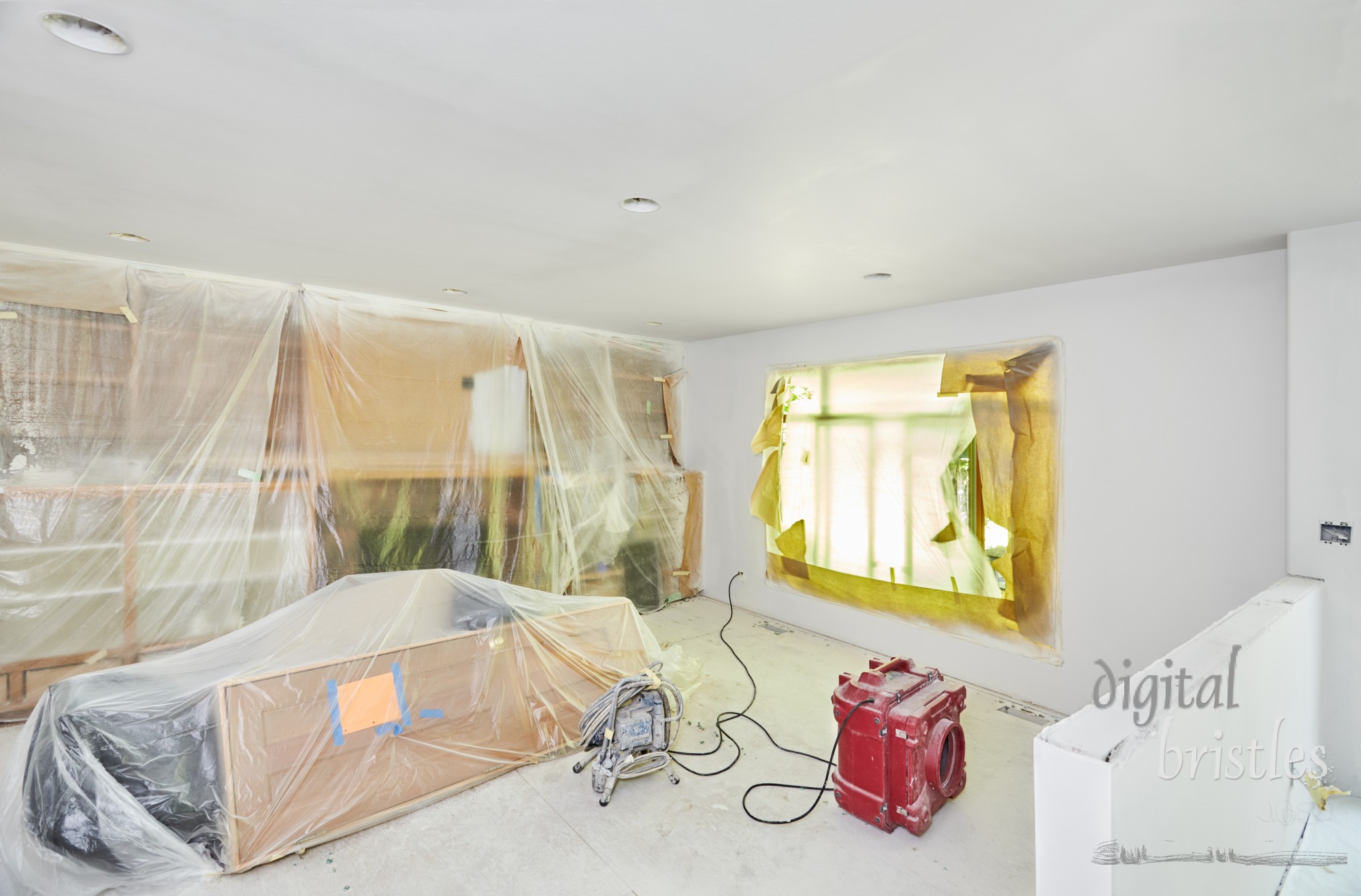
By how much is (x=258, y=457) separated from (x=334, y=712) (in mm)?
1545

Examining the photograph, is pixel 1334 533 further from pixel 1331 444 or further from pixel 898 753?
pixel 898 753

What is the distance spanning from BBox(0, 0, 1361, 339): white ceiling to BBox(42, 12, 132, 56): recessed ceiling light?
3 centimetres

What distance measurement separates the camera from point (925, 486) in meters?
3.54

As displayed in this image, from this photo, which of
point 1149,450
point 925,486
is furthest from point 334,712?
point 1149,450

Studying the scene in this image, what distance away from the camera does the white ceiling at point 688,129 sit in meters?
1.13

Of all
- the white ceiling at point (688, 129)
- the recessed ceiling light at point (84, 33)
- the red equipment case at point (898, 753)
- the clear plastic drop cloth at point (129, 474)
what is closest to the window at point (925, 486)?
the white ceiling at point (688, 129)

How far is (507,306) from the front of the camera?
367 cm

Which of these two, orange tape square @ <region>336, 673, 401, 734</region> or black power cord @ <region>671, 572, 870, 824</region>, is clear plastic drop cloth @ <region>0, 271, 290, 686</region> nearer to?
orange tape square @ <region>336, 673, 401, 734</region>

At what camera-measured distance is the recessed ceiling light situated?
1.13 m

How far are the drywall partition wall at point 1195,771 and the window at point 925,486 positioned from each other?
3.84ft

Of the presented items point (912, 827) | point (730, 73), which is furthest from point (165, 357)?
point (912, 827)

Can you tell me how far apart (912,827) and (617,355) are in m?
3.42

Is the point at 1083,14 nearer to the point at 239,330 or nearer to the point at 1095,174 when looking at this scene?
the point at 1095,174

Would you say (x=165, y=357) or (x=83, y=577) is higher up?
(x=165, y=357)
